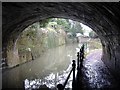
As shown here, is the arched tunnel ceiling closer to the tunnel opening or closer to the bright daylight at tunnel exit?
the bright daylight at tunnel exit

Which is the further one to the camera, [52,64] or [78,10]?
[52,64]

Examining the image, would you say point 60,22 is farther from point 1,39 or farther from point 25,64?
point 1,39

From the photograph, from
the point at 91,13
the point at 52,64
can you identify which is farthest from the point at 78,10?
the point at 52,64

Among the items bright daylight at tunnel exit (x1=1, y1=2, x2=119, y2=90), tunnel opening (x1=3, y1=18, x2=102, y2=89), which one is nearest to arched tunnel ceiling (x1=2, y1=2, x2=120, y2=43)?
bright daylight at tunnel exit (x1=1, y1=2, x2=119, y2=90)

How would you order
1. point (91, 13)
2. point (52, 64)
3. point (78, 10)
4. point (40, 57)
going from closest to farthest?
point (91, 13), point (78, 10), point (52, 64), point (40, 57)

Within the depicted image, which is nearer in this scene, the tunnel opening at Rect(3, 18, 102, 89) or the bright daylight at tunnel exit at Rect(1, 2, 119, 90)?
the bright daylight at tunnel exit at Rect(1, 2, 119, 90)

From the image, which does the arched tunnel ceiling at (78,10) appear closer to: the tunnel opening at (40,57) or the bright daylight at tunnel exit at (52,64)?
the bright daylight at tunnel exit at (52,64)

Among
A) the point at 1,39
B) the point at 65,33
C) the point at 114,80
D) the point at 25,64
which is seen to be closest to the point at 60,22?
the point at 65,33

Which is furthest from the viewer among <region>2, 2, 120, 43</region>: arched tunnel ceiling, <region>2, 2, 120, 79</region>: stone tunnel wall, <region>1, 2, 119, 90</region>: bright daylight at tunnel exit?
<region>1, 2, 119, 90</region>: bright daylight at tunnel exit

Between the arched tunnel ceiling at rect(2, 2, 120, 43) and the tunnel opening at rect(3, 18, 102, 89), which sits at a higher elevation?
the arched tunnel ceiling at rect(2, 2, 120, 43)

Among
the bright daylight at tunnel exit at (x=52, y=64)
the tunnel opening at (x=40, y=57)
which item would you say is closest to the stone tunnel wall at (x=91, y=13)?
the bright daylight at tunnel exit at (x=52, y=64)

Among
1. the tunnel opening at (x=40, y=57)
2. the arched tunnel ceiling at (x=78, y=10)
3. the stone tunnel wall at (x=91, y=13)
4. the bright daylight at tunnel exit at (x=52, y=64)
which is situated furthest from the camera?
the tunnel opening at (x=40, y=57)

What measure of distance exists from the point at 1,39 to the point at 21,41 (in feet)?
20.2

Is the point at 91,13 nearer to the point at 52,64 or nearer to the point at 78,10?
the point at 78,10
